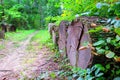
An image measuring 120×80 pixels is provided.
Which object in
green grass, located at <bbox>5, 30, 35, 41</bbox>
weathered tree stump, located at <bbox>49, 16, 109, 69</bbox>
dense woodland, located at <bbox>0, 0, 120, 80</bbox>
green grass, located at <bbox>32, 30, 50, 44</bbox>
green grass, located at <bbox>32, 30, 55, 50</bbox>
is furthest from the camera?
green grass, located at <bbox>5, 30, 35, 41</bbox>

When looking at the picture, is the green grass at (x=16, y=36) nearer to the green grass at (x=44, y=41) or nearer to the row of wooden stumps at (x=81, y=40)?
the green grass at (x=44, y=41)

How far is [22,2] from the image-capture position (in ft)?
71.0

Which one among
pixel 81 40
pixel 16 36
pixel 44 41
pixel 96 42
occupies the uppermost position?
pixel 96 42

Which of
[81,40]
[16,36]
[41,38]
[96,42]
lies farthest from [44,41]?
[96,42]

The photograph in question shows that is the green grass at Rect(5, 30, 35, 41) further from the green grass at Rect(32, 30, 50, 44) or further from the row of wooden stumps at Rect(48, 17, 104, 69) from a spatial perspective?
the row of wooden stumps at Rect(48, 17, 104, 69)

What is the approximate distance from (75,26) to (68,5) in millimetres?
1053

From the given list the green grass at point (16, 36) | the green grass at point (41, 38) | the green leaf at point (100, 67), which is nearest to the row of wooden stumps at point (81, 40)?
the green leaf at point (100, 67)

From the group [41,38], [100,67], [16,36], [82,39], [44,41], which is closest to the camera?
[100,67]

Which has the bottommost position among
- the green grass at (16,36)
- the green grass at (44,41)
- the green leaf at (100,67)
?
the green grass at (16,36)

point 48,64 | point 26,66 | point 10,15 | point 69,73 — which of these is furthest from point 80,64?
point 10,15

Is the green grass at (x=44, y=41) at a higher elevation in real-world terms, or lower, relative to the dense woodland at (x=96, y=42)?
lower

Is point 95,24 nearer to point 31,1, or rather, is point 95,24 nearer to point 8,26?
point 8,26

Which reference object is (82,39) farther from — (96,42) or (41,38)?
(41,38)

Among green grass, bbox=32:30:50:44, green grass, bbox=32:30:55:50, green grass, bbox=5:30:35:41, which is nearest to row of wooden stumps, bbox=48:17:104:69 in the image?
green grass, bbox=32:30:55:50
